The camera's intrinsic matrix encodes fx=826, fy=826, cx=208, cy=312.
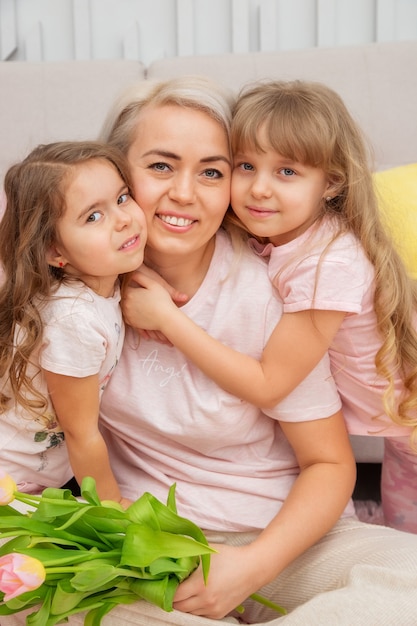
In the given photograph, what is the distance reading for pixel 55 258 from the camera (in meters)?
1.30

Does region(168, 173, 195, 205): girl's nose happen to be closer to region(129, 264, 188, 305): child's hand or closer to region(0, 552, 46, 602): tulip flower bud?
region(129, 264, 188, 305): child's hand

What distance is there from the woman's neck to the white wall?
1207 mm

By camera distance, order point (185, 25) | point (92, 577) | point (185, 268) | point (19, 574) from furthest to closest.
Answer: point (185, 25) → point (185, 268) → point (92, 577) → point (19, 574)

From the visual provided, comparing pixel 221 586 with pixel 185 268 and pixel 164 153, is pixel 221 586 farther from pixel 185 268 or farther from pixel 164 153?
pixel 164 153

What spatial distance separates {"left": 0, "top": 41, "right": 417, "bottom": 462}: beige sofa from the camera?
2.04 meters

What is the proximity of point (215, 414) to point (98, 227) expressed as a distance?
1.19 feet

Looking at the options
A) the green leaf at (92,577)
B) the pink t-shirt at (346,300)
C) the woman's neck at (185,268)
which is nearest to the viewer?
the green leaf at (92,577)

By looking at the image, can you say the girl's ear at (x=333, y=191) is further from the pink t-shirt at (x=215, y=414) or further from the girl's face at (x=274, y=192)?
the pink t-shirt at (x=215, y=414)

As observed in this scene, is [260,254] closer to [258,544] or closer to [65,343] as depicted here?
[65,343]

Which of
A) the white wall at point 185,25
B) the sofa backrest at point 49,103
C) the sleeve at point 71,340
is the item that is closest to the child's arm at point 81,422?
the sleeve at point 71,340

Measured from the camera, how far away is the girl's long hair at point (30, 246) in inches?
49.6

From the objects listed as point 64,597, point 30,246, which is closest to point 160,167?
point 30,246

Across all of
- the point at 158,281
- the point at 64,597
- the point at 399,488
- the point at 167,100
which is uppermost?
the point at 167,100

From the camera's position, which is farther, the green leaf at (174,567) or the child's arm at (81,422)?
the child's arm at (81,422)
